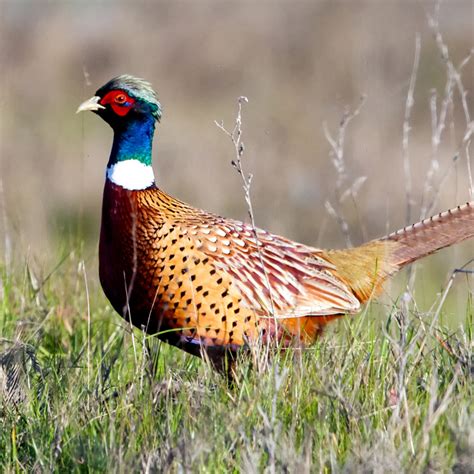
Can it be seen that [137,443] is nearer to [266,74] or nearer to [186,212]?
[186,212]

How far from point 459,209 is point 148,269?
1241 millimetres

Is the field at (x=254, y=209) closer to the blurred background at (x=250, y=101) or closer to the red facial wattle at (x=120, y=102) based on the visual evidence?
the blurred background at (x=250, y=101)

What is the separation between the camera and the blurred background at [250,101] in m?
11.7

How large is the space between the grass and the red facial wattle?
1.05 meters

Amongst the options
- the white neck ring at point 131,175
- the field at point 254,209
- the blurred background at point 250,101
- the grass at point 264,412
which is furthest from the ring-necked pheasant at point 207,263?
the blurred background at point 250,101

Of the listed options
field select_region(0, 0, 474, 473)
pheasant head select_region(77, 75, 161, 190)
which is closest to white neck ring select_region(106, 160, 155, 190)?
pheasant head select_region(77, 75, 161, 190)

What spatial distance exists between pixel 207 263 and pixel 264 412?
122 centimetres

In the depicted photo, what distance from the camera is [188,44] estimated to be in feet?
57.7

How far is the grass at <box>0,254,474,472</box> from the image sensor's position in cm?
293

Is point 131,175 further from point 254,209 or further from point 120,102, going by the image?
point 254,209

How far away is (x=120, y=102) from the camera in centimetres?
464

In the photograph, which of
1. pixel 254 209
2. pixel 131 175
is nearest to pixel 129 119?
pixel 131 175

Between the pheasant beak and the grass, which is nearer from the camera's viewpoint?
the grass

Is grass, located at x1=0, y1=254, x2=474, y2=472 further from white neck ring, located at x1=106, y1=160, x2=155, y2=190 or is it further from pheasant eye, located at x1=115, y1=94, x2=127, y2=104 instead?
pheasant eye, located at x1=115, y1=94, x2=127, y2=104
